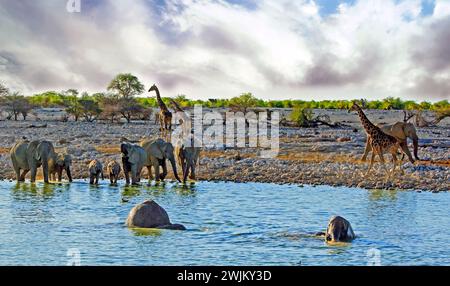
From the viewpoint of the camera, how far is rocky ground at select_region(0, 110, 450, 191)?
16.7 metres

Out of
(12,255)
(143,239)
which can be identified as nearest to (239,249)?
(143,239)

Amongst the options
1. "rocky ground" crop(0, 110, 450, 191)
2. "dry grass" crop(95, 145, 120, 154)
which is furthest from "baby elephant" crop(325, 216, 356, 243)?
"dry grass" crop(95, 145, 120, 154)

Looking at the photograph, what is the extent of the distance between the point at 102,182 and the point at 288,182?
393cm

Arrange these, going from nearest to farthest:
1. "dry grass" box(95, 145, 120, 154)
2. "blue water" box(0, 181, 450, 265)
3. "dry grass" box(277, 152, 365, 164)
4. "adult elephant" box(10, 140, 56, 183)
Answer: "blue water" box(0, 181, 450, 265)
"adult elephant" box(10, 140, 56, 183)
"dry grass" box(277, 152, 365, 164)
"dry grass" box(95, 145, 120, 154)

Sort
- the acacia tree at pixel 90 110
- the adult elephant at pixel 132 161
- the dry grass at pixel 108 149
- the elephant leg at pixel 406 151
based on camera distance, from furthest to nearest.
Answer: the acacia tree at pixel 90 110 → the dry grass at pixel 108 149 → the elephant leg at pixel 406 151 → the adult elephant at pixel 132 161

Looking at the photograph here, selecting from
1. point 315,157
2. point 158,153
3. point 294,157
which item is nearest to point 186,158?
point 158,153

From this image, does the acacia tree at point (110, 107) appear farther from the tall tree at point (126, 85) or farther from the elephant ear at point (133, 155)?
the elephant ear at point (133, 155)

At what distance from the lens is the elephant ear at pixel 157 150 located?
54.9 feet

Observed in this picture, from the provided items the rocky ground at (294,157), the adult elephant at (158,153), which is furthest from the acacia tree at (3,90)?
the adult elephant at (158,153)

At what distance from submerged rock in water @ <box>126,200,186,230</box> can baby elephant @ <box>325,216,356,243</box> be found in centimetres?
209

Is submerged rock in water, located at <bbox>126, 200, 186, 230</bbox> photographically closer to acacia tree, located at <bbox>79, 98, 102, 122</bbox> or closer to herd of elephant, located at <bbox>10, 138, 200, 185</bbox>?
herd of elephant, located at <bbox>10, 138, 200, 185</bbox>

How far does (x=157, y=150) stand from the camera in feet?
54.9

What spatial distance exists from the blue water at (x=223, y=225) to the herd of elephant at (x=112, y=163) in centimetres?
44
